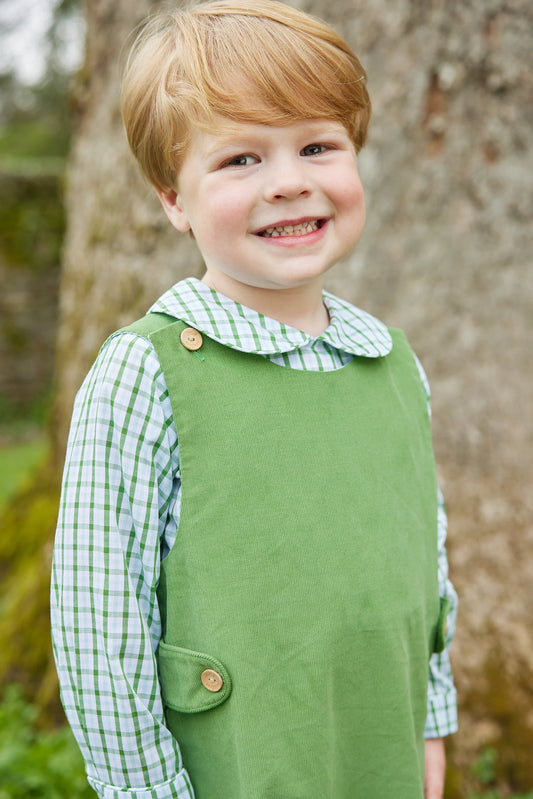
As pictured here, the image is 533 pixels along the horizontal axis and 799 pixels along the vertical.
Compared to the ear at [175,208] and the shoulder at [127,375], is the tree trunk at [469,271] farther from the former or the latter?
the shoulder at [127,375]

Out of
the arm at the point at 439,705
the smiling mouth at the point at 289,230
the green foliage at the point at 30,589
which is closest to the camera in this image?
the smiling mouth at the point at 289,230

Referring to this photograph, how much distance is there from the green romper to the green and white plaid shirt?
0.04 m

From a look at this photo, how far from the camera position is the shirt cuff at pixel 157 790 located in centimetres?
123

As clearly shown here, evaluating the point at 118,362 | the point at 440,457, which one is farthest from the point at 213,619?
the point at 440,457

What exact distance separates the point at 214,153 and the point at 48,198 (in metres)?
7.86

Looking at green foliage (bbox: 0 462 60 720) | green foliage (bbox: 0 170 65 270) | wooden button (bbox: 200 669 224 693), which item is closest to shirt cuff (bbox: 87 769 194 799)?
wooden button (bbox: 200 669 224 693)

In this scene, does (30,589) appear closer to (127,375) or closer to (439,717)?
(439,717)

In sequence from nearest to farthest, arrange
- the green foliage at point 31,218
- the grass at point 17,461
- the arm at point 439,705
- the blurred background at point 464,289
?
the arm at point 439,705
the blurred background at point 464,289
the grass at point 17,461
the green foliage at point 31,218

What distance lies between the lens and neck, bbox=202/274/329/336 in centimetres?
141

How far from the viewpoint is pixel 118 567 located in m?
1.22

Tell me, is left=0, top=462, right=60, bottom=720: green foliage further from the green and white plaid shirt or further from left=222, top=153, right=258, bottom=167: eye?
left=222, top=153, right=258, bottom=167: eye

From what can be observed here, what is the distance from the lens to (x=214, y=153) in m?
1.28

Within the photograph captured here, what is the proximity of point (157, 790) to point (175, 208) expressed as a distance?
101cm

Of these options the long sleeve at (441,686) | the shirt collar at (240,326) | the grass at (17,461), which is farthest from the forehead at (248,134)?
the grass at (17,461)
